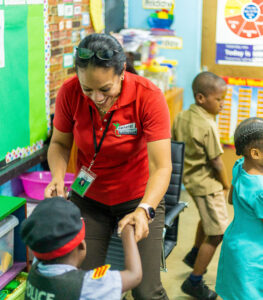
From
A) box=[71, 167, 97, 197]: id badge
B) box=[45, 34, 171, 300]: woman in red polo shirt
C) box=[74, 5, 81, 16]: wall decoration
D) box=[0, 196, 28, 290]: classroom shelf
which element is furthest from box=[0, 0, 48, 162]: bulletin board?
box=[71, 167, 97, 197]: id badge

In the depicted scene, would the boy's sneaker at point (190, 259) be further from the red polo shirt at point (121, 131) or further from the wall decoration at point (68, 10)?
the wall decoration at point (68, 10)

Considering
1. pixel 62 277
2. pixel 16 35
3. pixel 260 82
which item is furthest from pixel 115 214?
pixel 260 82

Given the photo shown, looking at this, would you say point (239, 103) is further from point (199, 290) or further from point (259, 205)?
point (259, 205)

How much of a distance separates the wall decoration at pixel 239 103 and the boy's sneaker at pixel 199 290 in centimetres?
201

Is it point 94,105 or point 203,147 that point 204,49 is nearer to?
point 203,147

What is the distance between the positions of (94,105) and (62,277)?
0.89 metres

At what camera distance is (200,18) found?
495 cm

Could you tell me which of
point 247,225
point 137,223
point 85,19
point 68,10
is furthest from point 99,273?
point 85,19

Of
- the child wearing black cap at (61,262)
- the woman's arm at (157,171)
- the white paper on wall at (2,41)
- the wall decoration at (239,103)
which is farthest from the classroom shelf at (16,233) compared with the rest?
the wall decoration at (239,103)

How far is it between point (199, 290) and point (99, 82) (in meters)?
1.81

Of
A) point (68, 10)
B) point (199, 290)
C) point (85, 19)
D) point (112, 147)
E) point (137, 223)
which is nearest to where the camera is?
point (137, 223)

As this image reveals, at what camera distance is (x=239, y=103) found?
4.94 m

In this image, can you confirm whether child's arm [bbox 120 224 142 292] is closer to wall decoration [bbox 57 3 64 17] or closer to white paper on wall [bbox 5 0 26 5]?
white paper on wall [bbox 5 0 26 5]

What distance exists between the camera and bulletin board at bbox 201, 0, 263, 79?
4.84 m
